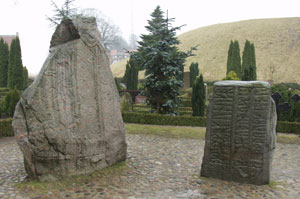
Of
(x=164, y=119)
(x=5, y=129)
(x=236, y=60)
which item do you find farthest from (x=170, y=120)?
(x=236, y=60)

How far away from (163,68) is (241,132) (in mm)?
9570

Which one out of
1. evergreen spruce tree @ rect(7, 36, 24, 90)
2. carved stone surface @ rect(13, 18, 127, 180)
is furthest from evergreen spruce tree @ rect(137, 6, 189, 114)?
→ evergreen spruce tree @ rect(7, 36, 24, 90)

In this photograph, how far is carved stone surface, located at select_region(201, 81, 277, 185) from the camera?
4816 millimetres

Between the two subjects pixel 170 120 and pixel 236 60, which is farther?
pixel 236 60

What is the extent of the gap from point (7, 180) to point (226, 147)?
413cm

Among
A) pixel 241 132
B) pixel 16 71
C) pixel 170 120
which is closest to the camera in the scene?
pixel 241 132

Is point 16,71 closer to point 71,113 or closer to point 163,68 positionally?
point 163,68

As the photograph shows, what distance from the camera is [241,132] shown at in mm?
4938

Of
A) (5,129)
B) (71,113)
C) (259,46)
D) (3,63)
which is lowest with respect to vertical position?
(5,129)

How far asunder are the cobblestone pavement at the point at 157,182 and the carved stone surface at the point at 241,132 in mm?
265

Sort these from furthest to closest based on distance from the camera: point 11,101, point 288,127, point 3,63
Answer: point 3,63
point 11,101
point 288,127

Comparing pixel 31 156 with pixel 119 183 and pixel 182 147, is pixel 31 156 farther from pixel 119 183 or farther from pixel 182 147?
pixel 182 147

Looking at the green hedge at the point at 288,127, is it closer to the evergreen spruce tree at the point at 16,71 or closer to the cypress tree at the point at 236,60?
the evergreen spruce tree at the point at 16,71

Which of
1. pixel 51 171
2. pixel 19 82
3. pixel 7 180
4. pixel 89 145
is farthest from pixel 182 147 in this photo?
pixel 19 82
